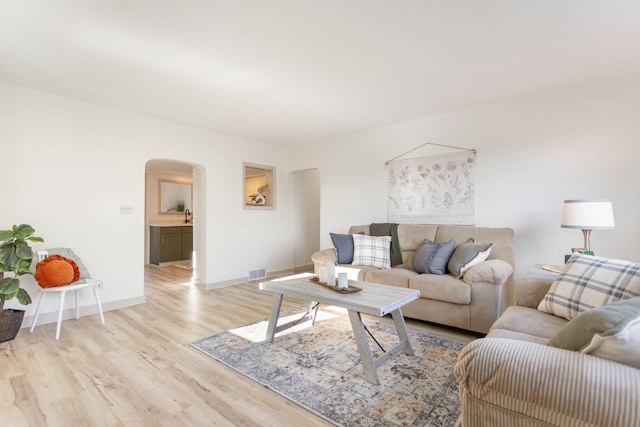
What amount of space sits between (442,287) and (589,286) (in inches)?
50.2

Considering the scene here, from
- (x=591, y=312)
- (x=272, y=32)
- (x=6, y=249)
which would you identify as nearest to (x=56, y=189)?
(x=6, y=249)

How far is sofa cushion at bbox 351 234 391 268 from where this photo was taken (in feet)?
12.3

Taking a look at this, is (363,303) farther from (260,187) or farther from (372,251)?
(260,187)

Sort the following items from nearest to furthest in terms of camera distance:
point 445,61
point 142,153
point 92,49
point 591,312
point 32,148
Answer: point 591,312 → point 92,49 → point 445,61 → point 32,148 → point 142,153

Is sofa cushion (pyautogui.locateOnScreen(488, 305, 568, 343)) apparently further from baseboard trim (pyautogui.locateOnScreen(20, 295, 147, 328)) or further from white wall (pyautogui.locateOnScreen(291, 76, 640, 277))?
baseboard trim (pyautogui.locateOnScreen(20, 295, 147, 328))

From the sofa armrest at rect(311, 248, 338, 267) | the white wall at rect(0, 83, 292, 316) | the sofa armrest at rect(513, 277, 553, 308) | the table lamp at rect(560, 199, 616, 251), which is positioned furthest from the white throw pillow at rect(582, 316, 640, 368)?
the white wall at rect(0, 83, 292, 316)

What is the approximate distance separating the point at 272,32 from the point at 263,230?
12.4ft

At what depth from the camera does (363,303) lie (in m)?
2.11

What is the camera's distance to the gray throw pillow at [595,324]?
1.01 m

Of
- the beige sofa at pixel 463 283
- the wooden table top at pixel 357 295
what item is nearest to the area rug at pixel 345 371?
the beige sofa at pixel 463 283

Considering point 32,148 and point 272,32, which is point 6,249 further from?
point 272,32

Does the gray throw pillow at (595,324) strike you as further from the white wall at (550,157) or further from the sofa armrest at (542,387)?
the white wall at (550,157)

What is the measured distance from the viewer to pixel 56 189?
131 inches

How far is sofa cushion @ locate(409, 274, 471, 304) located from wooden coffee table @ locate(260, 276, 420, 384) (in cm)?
63
